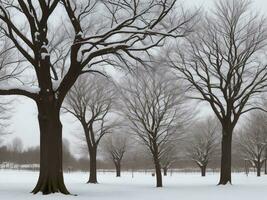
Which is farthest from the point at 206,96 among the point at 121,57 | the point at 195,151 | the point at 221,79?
the point at 195,151

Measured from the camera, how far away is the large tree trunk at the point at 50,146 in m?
19.1

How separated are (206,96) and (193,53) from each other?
311 centimetres

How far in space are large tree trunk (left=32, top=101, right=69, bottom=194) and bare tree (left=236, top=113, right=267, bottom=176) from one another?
130 feet

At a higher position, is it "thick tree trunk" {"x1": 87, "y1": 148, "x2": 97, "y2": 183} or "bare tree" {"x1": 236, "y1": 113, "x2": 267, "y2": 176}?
"bare tree" {"x1": 236, "y1": 113, "x2": 267, "y2": 176}

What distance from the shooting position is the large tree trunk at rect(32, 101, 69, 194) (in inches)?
751

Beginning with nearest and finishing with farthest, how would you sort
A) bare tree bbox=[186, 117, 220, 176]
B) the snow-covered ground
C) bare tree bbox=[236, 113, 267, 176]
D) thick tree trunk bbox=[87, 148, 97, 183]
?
1. the snow-covered ground
2. thick tree trunk bbox=[87, 148, 97, 183]
3. bare tree bbox=[236, 113, 267, 176]
4. bare tree bbox=[186, 117, 220, 176]

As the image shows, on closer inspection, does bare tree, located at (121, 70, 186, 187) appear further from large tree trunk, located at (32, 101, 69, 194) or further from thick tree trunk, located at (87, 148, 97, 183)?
large tree trunk, located at (32, 101, 69, 194)

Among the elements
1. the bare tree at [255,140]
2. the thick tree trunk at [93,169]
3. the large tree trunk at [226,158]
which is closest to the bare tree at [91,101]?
the thick tree trunk at [93,169]

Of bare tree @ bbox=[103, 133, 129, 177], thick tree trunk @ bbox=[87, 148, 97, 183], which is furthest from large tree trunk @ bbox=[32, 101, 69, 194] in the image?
bare tree @ bbox=[103, 133, 129, 177]

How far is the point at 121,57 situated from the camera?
21.7 metres

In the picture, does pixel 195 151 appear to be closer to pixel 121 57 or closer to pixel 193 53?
pixel 193 53

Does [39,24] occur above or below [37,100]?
above

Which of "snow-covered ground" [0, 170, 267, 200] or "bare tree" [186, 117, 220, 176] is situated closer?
"snow-covered ground" [0, 170, 267, 200]

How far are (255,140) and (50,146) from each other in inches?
1740
